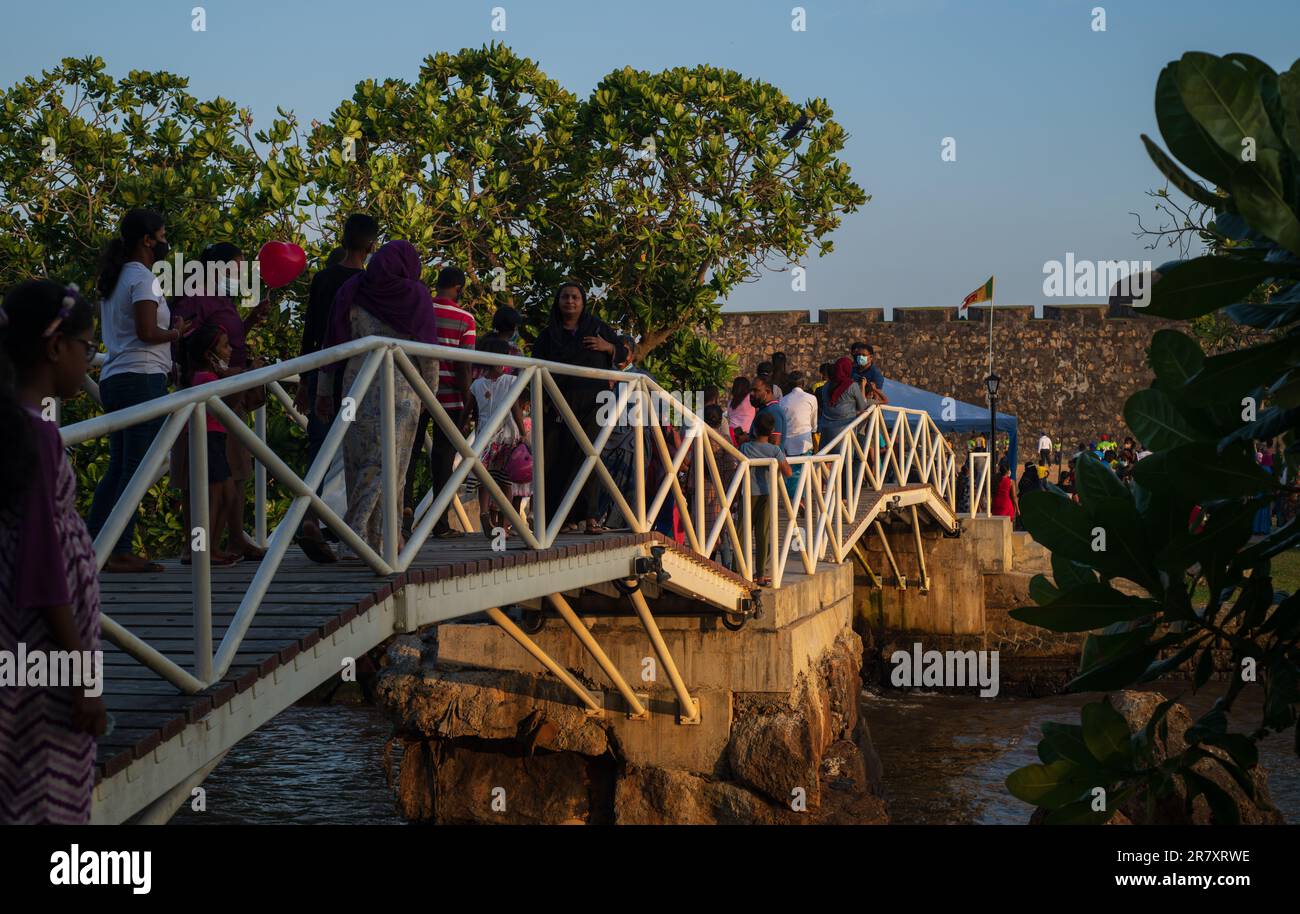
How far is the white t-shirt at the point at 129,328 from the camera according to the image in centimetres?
528

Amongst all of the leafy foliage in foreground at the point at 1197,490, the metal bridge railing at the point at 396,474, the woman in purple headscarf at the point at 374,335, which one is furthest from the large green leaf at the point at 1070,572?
the woman in purple headscarf at the point at 374,335

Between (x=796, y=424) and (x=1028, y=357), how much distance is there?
2352 cm

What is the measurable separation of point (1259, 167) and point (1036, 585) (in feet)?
3.56

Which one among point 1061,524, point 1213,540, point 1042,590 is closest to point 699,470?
point 1042,590

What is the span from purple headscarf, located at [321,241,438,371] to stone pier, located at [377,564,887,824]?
395cm

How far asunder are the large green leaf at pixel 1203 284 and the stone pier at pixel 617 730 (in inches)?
291

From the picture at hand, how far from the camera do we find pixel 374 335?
5.60 m

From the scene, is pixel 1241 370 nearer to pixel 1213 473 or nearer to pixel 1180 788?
pixel 1213 473

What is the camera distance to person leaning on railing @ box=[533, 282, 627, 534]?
7523mm

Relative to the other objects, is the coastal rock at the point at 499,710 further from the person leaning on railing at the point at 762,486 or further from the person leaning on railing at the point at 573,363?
the person leaning on railing at the point at 573,363

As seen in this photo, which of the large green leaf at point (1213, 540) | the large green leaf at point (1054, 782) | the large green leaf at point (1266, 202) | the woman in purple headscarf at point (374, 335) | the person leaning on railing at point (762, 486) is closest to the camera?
the large green leaf at point (1266, 202)

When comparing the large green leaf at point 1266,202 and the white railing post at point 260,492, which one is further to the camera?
the white railing post at point 260,492

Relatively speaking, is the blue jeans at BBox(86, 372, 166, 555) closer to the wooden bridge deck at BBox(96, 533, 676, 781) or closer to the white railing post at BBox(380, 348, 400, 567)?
the wooden bridge deck at BBox(96, 533, 676, 781)
